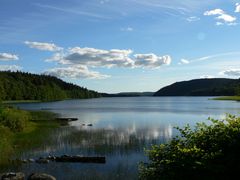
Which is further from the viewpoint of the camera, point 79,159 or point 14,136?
point 14,136

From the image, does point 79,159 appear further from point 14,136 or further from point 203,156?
point 203,156

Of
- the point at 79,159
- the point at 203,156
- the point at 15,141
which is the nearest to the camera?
the point at 203,156

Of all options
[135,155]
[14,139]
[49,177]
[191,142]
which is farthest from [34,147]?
[191,142]

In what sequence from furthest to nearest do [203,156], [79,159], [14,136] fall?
[14,136]
[79,159]
[203,156]

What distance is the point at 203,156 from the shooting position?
9.55m

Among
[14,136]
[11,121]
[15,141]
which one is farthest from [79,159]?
[11,121]

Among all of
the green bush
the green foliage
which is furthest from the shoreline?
the green foliage

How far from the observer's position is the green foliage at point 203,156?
9306 millimetres

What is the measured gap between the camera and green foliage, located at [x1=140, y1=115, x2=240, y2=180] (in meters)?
9.31

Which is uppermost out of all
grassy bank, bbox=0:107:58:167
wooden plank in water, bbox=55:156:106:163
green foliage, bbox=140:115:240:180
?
green foliage, bbox=140:115:240:180

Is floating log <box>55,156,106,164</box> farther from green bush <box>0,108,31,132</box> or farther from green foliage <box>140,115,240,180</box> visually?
green bush <box>0,108,31,132</box>

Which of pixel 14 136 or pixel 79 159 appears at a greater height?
pixel 14 136

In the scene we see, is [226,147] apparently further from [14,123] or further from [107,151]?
[14,123]

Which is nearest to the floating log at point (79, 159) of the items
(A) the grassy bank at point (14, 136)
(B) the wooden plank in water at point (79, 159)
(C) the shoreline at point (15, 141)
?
(B) the wooden plank in water at point (79, 159)
